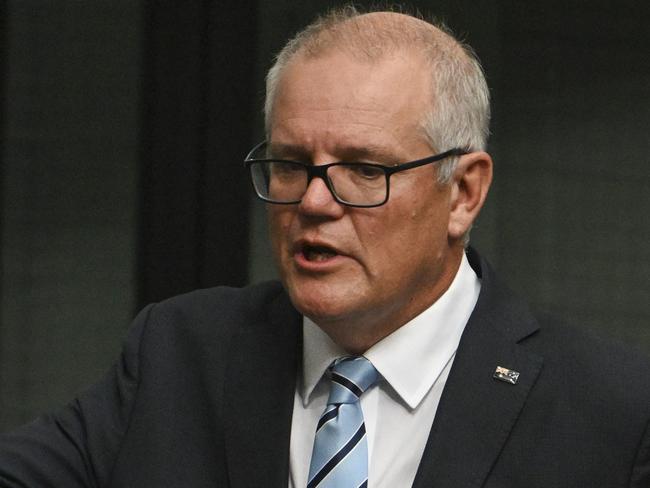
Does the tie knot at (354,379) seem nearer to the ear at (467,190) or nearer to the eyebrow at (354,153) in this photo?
the ear at (467,190)

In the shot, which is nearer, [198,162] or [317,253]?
[317,253]

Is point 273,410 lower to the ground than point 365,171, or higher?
lower

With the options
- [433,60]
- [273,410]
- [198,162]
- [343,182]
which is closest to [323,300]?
[343,182]

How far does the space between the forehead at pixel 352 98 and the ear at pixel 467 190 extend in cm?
16

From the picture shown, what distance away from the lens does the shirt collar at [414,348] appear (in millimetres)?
2617

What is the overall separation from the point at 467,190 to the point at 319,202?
366 mm

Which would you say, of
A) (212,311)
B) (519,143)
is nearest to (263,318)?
(212,311)

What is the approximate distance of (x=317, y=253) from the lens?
2488 mm

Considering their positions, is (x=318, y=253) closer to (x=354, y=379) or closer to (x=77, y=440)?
(x=354, y=379)

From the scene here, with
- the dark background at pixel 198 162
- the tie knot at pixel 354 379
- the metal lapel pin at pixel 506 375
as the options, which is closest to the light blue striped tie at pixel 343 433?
the tie knot at pixel 354 379

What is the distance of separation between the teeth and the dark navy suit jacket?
1.13 feet

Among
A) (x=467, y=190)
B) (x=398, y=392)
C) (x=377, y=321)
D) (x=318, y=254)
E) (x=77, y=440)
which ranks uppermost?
(x=467, y=190)

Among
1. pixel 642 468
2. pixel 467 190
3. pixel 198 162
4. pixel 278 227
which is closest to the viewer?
pixel 642 468

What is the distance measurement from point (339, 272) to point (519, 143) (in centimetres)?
197
